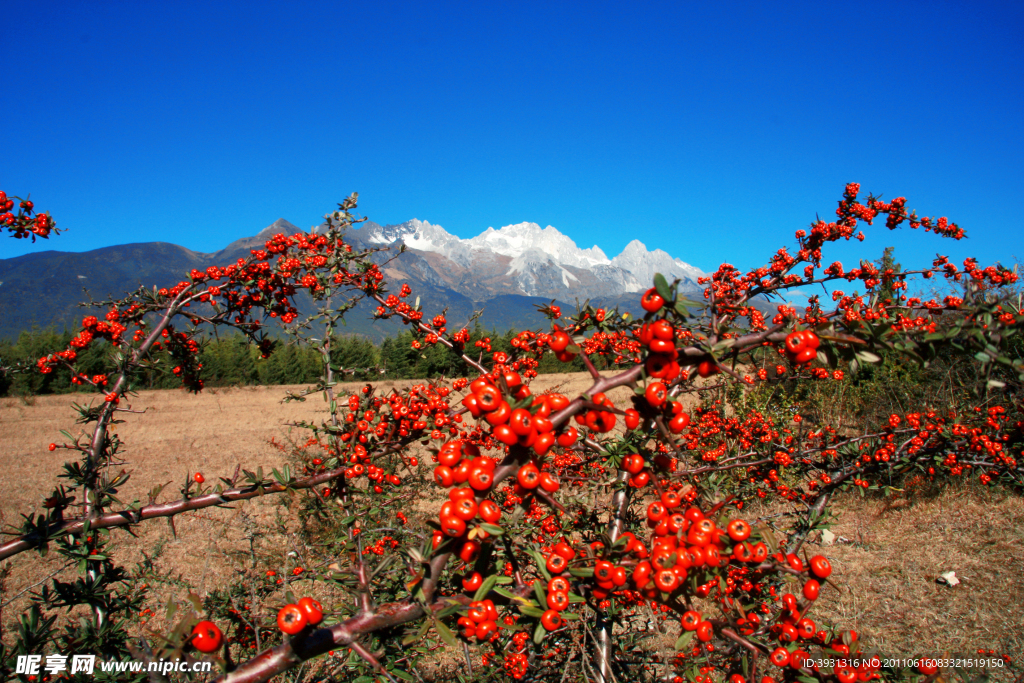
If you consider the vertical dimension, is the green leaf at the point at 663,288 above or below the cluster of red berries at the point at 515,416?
above

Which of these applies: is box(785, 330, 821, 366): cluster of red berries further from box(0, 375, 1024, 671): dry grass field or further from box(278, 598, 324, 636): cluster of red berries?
box(0, 375, 1024, 671): dry grass field

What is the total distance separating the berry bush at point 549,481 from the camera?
1121 millimetres

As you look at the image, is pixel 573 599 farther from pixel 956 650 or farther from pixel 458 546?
pixel 956 650

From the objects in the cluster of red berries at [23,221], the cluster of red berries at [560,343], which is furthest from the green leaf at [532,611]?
the cluster of red berries at [23,221]

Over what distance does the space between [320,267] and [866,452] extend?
4.99 m

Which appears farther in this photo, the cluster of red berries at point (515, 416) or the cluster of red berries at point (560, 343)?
the cluster of red berries at point (560, 343)

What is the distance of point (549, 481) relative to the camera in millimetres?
1136

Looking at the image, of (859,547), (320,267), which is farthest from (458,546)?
(859,547)

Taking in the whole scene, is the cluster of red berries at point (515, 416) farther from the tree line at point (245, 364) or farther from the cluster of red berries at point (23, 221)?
the tree line at point (245, 364)

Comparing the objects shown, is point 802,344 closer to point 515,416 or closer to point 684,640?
point 515,416

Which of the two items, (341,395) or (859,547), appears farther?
(859,547)

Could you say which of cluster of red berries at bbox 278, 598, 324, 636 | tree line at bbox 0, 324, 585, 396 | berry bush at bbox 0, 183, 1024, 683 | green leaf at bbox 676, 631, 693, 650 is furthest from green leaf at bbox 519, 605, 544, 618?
tree line at bbox 0, 324, 585, 396

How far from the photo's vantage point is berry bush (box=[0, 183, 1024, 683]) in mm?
1121

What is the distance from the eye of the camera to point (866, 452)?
4113mm
